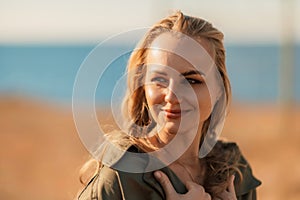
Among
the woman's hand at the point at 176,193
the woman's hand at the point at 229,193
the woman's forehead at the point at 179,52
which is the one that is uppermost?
the woman's forehead at the point at 179,52

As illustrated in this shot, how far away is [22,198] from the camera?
30.7ft

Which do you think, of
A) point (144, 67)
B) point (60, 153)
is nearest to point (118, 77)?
point (144, 67)

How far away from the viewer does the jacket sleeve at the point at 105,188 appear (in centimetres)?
279

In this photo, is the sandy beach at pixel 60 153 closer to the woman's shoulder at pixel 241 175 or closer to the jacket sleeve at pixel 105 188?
the woman's shoulder at pixel 241 175

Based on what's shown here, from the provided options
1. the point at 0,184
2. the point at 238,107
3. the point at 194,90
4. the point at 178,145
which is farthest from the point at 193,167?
the point at 238,107

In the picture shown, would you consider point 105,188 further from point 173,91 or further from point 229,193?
point 229,193

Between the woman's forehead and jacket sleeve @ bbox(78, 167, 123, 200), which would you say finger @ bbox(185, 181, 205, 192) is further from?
the woman's forehead

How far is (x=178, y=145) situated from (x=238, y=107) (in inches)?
1015

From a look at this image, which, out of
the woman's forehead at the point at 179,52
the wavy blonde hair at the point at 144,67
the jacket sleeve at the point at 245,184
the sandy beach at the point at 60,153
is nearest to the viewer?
the woman's forehead at the point at 179,52

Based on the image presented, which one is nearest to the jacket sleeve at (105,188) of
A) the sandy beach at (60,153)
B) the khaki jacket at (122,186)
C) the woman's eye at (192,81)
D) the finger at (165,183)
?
the khaki jacket at (122,186)

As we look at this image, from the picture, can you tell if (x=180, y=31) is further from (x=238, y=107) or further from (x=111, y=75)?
(x=238, y=107)

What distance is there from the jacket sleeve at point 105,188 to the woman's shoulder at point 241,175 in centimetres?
61

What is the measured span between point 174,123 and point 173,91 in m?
0.12

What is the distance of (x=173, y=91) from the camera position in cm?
282
